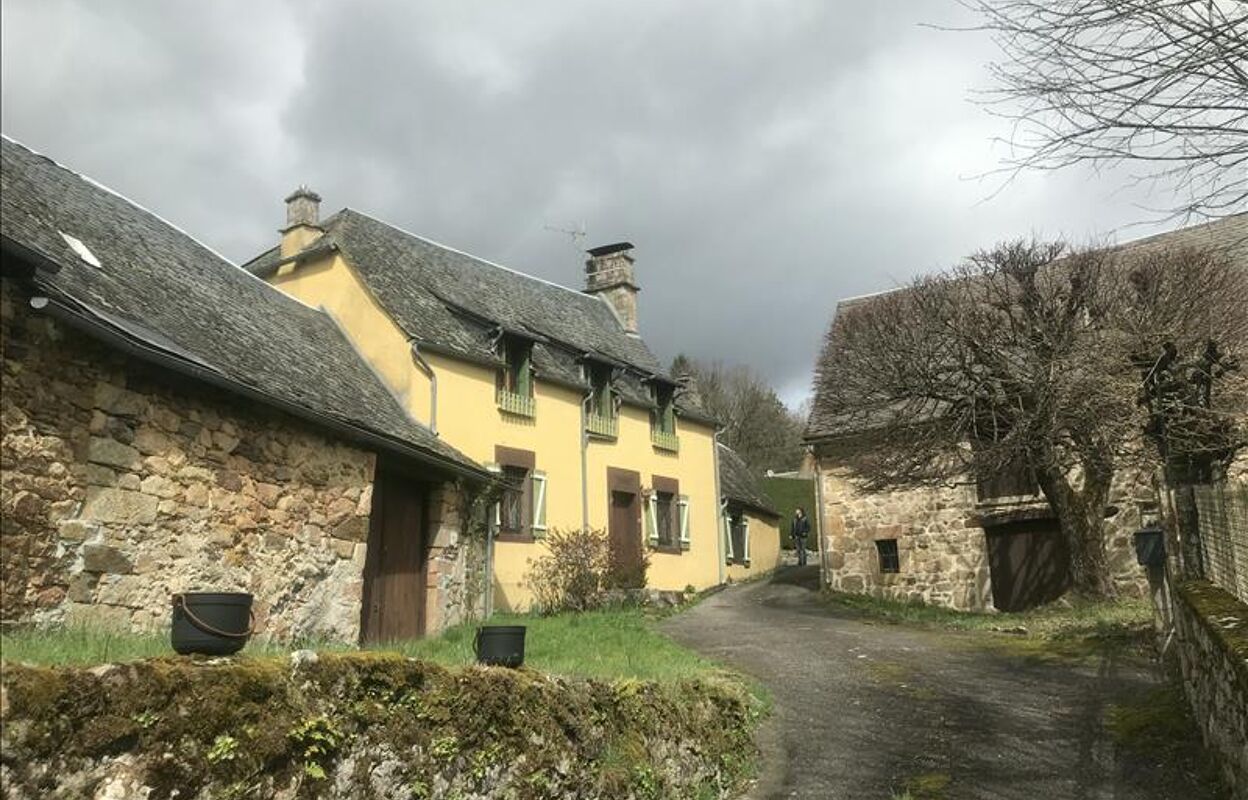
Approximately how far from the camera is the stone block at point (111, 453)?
7.17m

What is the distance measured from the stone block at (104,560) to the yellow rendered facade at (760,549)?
723 inches

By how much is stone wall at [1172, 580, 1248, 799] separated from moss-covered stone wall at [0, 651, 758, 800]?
361 centimetres

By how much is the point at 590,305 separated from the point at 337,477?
14.2m

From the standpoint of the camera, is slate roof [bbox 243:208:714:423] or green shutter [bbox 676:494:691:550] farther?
green shutter [bbox 676:494:691:550]

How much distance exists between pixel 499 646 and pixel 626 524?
13.6 meters

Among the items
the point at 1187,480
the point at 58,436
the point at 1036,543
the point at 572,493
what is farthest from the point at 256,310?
the point at 1036,543

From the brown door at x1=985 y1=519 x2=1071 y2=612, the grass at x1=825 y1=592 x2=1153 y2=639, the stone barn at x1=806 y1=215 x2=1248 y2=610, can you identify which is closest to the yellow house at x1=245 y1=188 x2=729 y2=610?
the stone barn at x1=806 y1=215 x2=1248 y2=610

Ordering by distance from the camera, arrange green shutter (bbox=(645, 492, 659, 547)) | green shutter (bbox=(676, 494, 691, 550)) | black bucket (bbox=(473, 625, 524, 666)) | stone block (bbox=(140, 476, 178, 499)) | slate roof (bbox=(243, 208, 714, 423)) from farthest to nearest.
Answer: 1. green shutter (bbox=(676, 494, 691, 550))
2. green shutter (bbox=(645, 492, 659, 547))
3. slate roof (bbox=(243, 208, 714, 423))
4. stone block (bbox=(140, 476, 178, 499))
5. black bucket (bbox=(473, 625, 524, 666))

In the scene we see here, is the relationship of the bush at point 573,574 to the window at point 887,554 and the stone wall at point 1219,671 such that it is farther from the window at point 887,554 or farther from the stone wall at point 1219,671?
the stone wall at point 1219,671

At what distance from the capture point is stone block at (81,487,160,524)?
284 inches

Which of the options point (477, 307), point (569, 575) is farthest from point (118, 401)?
point (477, 307)

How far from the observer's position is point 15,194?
819 cm

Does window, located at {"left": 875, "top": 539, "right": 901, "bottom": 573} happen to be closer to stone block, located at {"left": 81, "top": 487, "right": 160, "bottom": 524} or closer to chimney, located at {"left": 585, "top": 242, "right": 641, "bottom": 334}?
chimney, located at {"left": 585, "top": 242, "right": 641, "bottom": 334}

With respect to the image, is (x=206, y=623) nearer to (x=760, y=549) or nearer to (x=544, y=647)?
(x=544, y=647)
